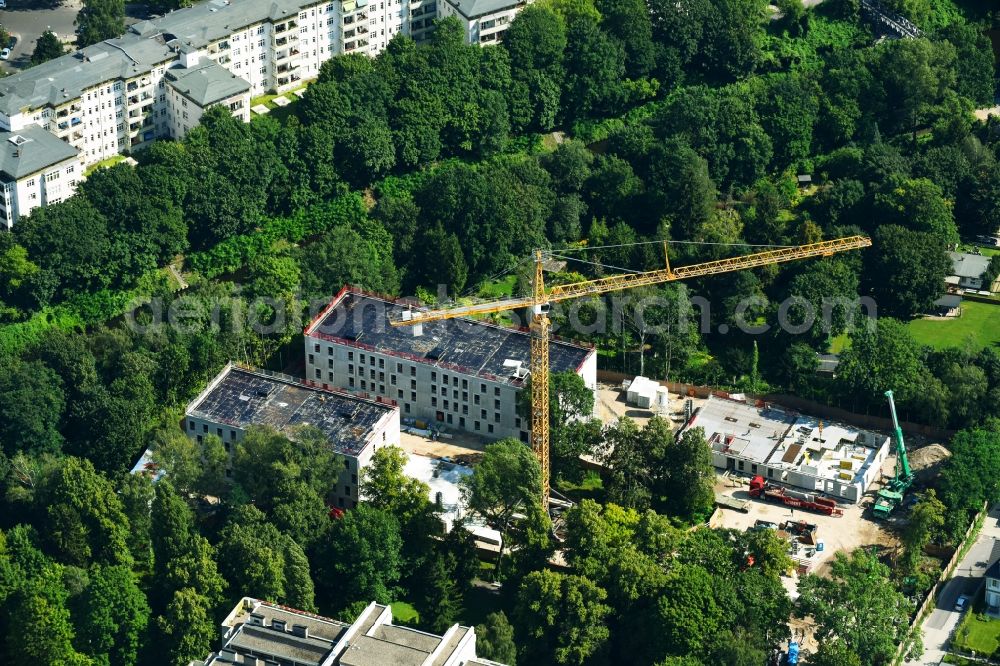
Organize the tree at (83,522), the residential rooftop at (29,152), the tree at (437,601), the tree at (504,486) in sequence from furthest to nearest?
the residential rooftop at (29,152), the tree at (504,486), the tree at (83,522), the tree at (437,601)

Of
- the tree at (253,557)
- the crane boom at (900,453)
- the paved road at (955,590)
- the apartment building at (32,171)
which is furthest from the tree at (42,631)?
the crane boom at (900,453)

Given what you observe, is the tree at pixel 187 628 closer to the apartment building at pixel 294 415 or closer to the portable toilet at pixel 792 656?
the apartment building at pixel 294 415

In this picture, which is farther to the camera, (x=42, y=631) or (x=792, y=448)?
(x=792, y=448)

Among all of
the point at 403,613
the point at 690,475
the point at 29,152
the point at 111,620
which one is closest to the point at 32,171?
the point at 29,152

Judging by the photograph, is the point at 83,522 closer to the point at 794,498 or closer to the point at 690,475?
the point at 690,475

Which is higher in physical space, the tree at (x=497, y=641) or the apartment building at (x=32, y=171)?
the apartment building at (x=32, y=171)

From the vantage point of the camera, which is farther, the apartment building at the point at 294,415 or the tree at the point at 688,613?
the apartment building at the point at 294,415

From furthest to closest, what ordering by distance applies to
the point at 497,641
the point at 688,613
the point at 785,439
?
1. the point at 785,439
2. the point at 688,613
3. the point at 497,641
